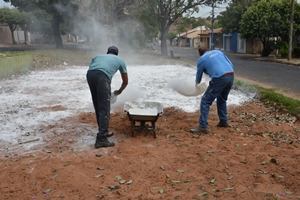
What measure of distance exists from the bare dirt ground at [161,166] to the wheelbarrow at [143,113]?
0.17 meters

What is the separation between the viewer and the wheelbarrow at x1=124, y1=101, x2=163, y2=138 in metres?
4.74

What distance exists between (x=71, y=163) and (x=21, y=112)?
3109mm

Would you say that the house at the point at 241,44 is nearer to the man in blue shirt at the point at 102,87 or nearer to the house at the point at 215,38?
the house at the point at 215,38

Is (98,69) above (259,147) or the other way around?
above

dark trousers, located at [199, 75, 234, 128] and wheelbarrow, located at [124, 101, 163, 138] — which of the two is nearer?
wheelbarrow, located at [124, 101, 163, 138]

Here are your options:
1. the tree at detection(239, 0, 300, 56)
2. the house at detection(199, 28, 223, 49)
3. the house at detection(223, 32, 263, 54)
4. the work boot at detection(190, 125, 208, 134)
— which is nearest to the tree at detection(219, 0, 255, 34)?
the house at detection(223, 32, 263, 54)

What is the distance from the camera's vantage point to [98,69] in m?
4.51

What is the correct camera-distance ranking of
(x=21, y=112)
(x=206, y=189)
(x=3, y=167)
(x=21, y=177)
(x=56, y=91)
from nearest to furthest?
(x=206, y=189)
(x=21, y=177)
(x=3, y=167)
(x=21, y=112)
(x=56, y=91)

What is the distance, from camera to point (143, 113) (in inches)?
A: 194

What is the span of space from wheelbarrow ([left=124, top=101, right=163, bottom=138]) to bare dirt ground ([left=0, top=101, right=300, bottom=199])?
17cm

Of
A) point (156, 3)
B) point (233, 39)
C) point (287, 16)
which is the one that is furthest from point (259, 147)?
point (233, 39)

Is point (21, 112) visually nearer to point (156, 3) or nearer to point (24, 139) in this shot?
point (24, 139)

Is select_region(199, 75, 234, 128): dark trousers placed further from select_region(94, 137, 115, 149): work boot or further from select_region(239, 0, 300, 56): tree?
select_region(239, 0, 300, 56): tree

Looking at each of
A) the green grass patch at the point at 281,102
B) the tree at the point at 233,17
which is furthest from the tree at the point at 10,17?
the green grass patch at the point at 281,102
